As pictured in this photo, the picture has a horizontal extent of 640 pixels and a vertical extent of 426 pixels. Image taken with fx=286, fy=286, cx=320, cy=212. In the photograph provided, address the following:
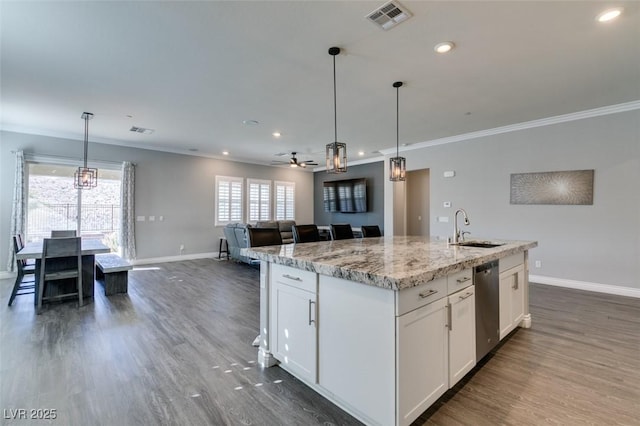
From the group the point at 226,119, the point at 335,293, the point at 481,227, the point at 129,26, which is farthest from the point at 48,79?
the point at 481,227

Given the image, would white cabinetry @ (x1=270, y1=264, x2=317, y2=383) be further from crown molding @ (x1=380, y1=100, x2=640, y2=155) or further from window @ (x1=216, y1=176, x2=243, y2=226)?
window @ (x1=216, y1=176, x2=243, y2=226)

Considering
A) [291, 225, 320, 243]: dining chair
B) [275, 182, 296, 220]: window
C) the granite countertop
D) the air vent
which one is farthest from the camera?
[275, 182, 296, 220]: window

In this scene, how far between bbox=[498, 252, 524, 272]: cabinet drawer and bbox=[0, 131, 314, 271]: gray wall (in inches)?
282

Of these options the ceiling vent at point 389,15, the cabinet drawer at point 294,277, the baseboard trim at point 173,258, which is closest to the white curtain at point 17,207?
the baseboard trim at point 173,258

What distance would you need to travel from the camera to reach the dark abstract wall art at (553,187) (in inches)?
180

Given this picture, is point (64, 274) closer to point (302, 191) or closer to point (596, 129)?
point (302, 191)

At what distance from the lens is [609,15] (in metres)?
2.30

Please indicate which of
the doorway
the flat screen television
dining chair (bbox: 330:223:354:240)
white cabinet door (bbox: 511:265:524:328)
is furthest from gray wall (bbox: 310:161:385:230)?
white cabinet door (bbox: 511:265:524:328)

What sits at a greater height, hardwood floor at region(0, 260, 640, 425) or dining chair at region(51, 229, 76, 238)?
dining chair at region(51, 229, 76, 238)

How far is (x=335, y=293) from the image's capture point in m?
1.80

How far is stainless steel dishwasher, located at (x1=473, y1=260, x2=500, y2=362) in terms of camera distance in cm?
220

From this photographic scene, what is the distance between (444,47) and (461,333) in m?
2.53

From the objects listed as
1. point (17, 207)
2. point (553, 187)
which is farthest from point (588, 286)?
point (17, 207)

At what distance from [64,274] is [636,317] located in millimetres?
7210
